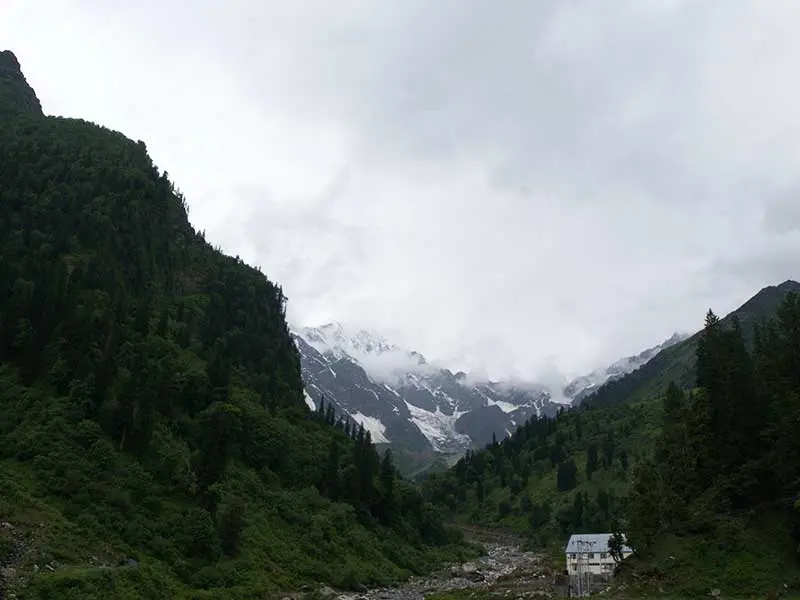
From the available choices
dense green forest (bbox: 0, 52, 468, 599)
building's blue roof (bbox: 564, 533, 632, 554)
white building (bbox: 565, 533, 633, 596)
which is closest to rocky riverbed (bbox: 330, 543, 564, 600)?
white building (bbox: 565, 533, 633, 596)

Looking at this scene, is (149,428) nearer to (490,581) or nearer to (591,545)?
(490,581)

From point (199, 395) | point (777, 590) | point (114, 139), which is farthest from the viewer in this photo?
point (114, 139)

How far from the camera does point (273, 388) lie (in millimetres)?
135125


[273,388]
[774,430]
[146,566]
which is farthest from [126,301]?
[774,430]

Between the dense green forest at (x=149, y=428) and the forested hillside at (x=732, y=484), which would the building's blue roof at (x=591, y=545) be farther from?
the forested hillside at (x=732, y=484)

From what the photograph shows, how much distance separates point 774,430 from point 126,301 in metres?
94.9

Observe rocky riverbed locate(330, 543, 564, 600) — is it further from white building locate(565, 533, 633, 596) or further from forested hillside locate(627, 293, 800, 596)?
forested hillside locate(627, 293, 800, 596)

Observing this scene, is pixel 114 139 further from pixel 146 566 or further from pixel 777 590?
pixel 777 590

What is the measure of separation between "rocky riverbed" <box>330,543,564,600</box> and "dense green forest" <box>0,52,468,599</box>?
14.0 feet

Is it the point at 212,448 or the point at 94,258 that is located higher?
the point at 94,258

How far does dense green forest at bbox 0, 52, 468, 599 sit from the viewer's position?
199 feet

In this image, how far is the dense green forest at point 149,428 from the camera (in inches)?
2387

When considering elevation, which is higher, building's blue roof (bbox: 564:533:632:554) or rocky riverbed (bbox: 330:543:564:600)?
building's blue roof (bbox: 564:533:632:554)

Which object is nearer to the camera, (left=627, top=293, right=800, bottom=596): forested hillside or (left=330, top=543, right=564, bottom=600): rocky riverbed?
(left=627, top=293, right=800, bottom=596): forested hillside
